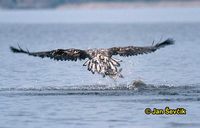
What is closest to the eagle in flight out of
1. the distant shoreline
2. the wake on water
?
the wake on water

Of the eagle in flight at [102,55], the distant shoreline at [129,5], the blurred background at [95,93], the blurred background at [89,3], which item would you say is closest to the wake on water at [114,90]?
the blurred background at [95,93]

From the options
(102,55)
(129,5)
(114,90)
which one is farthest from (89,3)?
(102,55)

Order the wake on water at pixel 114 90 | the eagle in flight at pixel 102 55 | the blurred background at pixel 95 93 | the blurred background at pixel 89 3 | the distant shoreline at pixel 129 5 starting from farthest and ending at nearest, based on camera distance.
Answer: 1. the distant shoreline at pixel 129 5
2. the blurred background at pixel 89 3
3. the eagle in flight at pixel 102 55
4. the wake on water at pixel 114 90
5. the blurred background at pixel 95 93

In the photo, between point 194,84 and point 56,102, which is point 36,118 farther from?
point 194,84

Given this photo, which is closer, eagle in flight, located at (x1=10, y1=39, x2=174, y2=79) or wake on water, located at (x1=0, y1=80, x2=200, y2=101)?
wake on water, located at (x1=0, y1=80, x2=200, y2=101)

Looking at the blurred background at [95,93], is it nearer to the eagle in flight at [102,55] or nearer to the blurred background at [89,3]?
→ the eagle in flight at [102,55]

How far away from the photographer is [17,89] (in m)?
29.3

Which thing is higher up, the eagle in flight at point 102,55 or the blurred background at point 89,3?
the blurred background at point 89,3

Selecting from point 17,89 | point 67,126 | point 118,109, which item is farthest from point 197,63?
point 67,126

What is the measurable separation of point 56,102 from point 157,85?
16.6ft

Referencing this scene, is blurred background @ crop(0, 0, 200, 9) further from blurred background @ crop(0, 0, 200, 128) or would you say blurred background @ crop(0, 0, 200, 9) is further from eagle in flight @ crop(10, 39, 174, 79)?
eagle in flight @ crop(10, 39, 174, 79)

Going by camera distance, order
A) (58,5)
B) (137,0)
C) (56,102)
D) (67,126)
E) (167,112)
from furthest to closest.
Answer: (58,5) → (137,0) → (56,102) → (167,112) → (67,126)

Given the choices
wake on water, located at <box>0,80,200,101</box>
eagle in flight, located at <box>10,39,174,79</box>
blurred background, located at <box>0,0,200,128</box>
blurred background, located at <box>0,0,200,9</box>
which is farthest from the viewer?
blurred background, located at <box>0,0,200,9</box>

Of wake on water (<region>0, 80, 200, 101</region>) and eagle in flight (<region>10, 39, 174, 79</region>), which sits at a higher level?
eagle in flight (<region>10, 39, 174, 79</region>)
